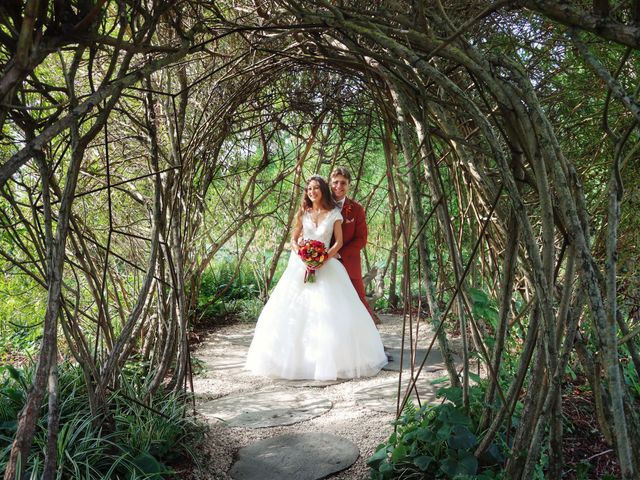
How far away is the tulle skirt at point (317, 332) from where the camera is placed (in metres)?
4.50

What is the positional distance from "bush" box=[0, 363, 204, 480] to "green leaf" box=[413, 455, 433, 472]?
3.41 feet

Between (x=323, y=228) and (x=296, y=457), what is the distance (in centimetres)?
258

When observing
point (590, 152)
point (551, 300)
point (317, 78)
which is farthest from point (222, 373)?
point (551, 300)

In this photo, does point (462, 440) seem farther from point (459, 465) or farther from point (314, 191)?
point (314, 191)

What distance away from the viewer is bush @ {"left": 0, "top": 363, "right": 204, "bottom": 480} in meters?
2.37

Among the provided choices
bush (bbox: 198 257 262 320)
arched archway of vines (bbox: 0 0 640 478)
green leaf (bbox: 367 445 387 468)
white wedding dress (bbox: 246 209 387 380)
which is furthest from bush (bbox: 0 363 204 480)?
bush (bbox: 198 257 262 320)

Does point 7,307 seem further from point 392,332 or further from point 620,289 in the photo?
Answer: point 620,289

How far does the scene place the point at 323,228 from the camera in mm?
5113

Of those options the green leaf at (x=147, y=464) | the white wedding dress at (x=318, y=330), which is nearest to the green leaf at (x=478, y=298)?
the green leaf at (x=147, y=464)

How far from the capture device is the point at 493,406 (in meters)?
2.15

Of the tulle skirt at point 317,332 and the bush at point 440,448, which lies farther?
the tulle skirt at point 317,332

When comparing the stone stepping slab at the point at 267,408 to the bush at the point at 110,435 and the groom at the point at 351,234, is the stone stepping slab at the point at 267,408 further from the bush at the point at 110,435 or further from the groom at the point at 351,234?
the groom at the point at 351,234

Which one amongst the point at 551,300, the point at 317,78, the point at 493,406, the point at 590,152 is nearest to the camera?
the point at 551,300

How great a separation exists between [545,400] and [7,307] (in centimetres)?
457
